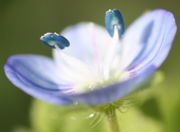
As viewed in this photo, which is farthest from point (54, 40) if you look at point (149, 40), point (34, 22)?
point (34, 22)

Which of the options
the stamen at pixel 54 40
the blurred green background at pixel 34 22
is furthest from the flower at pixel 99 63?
the blurred green background at pixel 34 22

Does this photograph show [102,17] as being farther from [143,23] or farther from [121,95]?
[121,95]

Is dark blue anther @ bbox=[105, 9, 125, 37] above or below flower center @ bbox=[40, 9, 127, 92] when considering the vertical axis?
above

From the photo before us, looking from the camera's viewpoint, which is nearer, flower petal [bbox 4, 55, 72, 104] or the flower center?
flower petal [bbox 4, 55, 72, 104]

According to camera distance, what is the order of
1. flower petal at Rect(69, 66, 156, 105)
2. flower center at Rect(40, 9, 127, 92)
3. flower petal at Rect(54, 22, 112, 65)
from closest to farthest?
flower petal at Rect(69, 66, 156, 105) < flower center at Rect(40, 9, 127, 92) < flower petal at Rect(54, 22, 112, 65)

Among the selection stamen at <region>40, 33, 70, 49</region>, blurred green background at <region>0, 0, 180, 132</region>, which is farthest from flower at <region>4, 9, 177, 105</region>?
blurred green background at <region>0, 0, 180, 132</region>

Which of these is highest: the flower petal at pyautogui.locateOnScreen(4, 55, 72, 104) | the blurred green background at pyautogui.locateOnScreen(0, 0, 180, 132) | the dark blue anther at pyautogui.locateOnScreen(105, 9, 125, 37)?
the blurred green background at pyautogui.locateOnScreen(0, 0, 180, 132)

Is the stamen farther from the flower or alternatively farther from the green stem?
the green stem

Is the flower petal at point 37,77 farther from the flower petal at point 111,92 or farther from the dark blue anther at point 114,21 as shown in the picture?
the dark blue anther at point 114,21
